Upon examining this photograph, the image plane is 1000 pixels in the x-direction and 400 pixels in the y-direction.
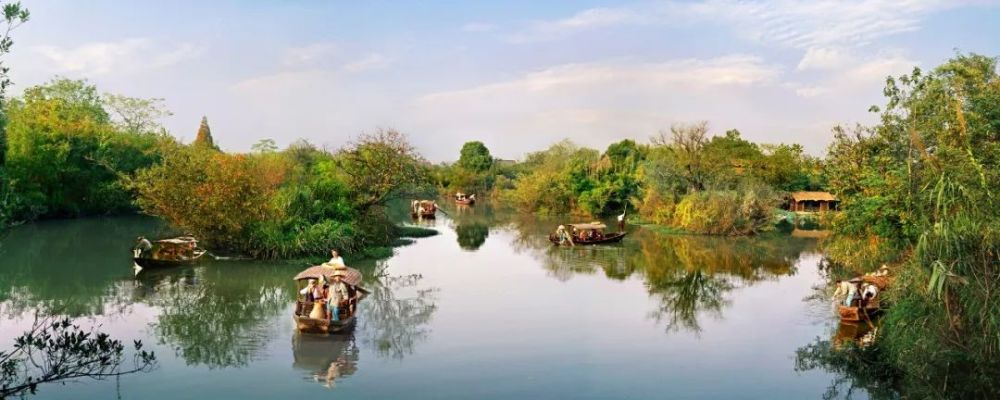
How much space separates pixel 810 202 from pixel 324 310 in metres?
40.9

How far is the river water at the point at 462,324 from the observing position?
9.95 metres

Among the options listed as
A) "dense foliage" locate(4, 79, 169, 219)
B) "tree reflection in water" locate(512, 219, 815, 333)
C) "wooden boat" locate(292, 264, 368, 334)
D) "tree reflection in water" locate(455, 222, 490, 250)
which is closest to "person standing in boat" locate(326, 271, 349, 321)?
"wooden boat" locate(292, 264, 368, 334)

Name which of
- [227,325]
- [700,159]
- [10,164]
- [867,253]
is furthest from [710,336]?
[10,164]

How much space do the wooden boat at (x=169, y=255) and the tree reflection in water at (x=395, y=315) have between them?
5534 mm

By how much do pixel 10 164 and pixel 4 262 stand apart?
1413 centimetres

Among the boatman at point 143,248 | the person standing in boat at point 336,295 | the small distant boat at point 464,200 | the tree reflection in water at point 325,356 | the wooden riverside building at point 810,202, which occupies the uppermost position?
the small distant boat at point 464,200

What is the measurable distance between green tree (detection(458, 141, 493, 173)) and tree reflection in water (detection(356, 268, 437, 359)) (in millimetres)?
61195

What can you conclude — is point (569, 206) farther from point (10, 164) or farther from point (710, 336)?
point (710, 336)

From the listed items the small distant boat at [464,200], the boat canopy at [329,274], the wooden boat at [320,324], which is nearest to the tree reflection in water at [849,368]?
the wooden boat at [320,324]

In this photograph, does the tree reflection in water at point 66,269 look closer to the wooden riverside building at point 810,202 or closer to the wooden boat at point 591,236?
the wooden boat at point 591,236

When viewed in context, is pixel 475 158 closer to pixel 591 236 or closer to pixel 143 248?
pixel 591 236

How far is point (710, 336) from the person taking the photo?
13.2m

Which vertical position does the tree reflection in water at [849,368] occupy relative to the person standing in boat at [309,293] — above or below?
below

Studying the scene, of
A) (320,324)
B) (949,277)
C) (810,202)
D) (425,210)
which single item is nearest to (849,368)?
(949,277)
